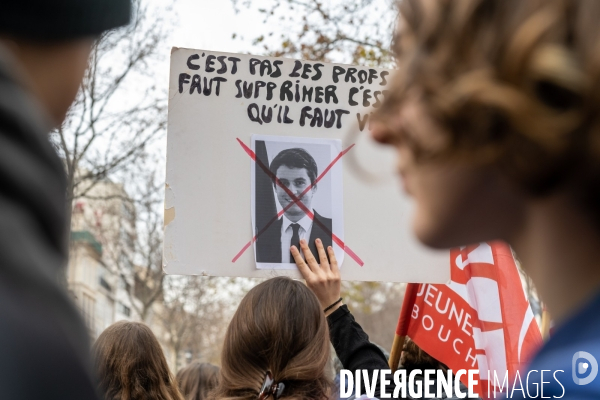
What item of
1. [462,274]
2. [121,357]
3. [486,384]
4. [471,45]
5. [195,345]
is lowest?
[195,345]

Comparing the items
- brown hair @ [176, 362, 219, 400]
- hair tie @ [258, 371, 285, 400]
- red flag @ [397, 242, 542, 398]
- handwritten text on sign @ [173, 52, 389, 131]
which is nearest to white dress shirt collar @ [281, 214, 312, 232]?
handwritten text on sign @ [173, 52, 389, 131]

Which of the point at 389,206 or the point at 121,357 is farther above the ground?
the point at 389,206

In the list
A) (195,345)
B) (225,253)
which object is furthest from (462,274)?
(195,345)

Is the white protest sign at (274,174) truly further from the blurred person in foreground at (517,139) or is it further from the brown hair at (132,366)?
the blurred person in foreground at (517,139)

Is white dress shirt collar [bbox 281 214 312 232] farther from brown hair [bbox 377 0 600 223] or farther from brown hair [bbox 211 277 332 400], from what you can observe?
brown hair [bbox 377 0 600 223]

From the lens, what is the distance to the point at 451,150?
827mm

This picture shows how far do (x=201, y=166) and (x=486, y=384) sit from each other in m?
1.80

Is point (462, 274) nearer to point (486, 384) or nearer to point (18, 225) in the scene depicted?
point (486, 384)

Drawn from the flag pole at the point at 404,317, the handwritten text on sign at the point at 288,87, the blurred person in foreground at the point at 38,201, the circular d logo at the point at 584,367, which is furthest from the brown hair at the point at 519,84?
the flag pole at the point at 404,317

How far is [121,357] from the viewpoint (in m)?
2.80

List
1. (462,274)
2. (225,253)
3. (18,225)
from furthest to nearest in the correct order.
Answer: (462,274)
(225,253)
(18,225)

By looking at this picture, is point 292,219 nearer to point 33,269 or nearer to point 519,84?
point 519,84

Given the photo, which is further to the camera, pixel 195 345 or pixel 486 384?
pixel 195 345

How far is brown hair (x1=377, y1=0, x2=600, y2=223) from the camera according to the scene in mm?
725
